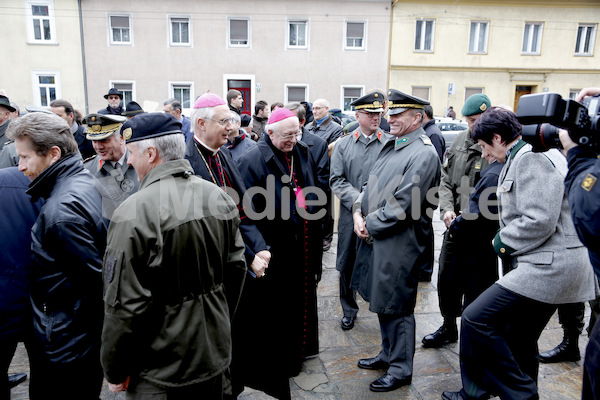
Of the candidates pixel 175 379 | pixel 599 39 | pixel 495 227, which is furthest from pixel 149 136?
pixel 599 39

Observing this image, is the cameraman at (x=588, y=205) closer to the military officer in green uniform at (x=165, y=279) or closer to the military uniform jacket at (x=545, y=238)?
the military uniform jacket at (x=545, y=238)

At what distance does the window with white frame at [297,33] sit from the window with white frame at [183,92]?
5676 mm

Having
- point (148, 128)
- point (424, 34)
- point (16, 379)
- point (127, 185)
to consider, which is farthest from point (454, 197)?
point (424, 34)

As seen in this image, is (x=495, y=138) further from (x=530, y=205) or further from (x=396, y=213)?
(x=396, y=213)

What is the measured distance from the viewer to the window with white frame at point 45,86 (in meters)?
20.7

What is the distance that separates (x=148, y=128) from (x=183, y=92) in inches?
831

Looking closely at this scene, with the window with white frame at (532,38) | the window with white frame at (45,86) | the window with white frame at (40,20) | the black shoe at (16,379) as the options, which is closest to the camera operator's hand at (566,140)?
Result: the black shoe at (16,379)

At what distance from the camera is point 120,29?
21.0m

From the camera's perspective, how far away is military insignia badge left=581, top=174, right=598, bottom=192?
5.07ft

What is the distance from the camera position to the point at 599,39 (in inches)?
927

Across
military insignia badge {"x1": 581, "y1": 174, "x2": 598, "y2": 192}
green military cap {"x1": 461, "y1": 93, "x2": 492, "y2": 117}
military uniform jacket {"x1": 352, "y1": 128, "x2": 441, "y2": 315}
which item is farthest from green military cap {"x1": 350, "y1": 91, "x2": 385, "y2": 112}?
military insignia badge {"x1": 581, "y1": 174, "x2": 598, "y2": 192}

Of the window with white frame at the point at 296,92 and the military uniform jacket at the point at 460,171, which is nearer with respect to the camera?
the military uniform jacket at the point at 460,171

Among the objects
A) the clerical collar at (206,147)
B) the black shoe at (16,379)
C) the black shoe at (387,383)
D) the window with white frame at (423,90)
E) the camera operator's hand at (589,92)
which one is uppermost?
the window with white frame at (423,90)

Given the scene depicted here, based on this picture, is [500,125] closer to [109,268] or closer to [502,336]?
[502,336]
